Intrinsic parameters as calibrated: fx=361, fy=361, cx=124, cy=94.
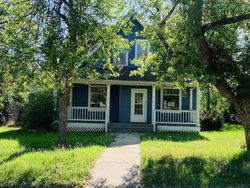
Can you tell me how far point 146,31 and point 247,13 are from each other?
13.9ft

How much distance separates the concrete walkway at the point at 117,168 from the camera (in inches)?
364

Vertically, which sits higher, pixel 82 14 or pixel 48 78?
pixel 82 14

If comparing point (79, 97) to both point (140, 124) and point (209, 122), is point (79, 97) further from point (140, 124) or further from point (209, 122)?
point (209, 122)

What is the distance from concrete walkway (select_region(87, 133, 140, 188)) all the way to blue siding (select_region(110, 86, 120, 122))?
→ 1019 cm

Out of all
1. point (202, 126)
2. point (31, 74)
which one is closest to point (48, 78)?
point (31, 74)

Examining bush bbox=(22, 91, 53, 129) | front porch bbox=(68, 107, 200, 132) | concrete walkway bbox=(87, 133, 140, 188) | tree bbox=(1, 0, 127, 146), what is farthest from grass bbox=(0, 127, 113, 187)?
bush bbox=(22, 91, 53, 129)

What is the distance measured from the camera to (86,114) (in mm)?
24516

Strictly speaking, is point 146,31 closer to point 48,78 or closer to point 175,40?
point 175,40

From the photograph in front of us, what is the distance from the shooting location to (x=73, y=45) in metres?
10.9

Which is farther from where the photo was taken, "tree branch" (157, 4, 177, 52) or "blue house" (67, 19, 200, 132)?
"blue house" (67, 19, 200, 132)

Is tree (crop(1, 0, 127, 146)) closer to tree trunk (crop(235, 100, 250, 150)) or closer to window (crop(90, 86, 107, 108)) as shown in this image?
tree trunk (crop(235, 100, 250, 150))

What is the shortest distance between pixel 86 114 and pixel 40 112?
3.27m

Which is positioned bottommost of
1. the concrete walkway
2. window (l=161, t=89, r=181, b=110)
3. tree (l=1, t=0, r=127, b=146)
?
the concrete walkway

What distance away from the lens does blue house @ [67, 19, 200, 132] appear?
23.9 m
